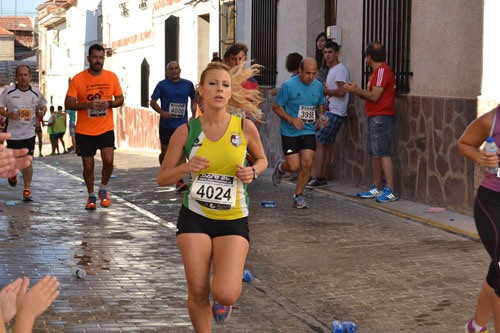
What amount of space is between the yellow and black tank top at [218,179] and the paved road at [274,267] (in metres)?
0.95

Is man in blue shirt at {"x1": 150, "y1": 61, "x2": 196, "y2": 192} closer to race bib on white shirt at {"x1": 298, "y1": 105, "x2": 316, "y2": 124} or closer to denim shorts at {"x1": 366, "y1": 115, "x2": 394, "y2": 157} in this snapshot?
race bib on white shirt at {"x1": 298, "y1": 105, "x2": 316, "y2": 124}

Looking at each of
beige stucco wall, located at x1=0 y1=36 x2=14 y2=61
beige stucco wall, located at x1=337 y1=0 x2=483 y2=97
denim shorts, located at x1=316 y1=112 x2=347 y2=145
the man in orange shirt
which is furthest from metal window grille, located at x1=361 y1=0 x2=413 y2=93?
beige stucco wall, located at x1=0 y1=36 x2=14 y2=61

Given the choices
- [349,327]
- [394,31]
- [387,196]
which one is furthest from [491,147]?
[394,31]

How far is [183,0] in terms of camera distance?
2781cm

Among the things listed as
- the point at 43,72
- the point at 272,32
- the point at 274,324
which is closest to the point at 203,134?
the point at 274,324

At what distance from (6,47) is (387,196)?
73.1m

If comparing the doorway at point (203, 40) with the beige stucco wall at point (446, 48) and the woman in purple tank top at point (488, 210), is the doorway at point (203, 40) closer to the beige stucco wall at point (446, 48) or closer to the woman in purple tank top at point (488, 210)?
the beige stucco wall at point (446, 48)

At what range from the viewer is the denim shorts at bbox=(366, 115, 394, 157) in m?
12.4

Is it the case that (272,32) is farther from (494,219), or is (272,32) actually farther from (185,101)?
(494,219)

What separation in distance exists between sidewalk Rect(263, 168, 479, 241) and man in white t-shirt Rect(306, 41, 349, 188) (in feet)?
2.39

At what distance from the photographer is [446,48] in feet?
37.8

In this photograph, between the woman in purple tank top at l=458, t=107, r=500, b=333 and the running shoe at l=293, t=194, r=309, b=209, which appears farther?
the running shoe at l=293, t=194, r=309, b=209

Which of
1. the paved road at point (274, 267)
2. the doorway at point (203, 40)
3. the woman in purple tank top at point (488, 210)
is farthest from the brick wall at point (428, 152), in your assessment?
the doorway at point (203, 40)

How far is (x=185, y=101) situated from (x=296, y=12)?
4.30 meters
